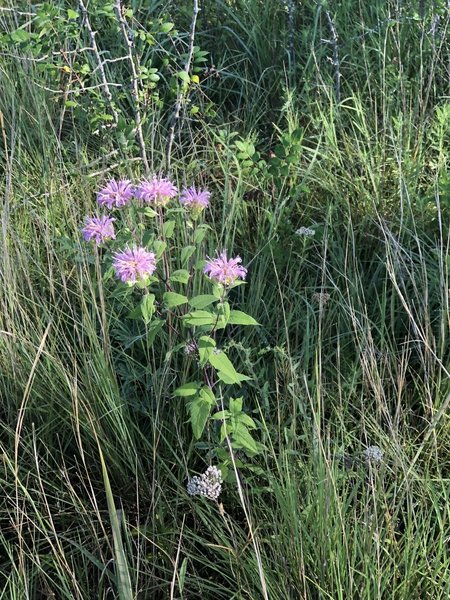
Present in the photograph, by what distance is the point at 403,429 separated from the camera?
153 centimetres

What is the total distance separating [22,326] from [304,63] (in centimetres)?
169

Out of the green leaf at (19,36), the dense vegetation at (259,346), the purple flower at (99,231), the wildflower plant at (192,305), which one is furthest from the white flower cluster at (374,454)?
the green leaf at (19,36)

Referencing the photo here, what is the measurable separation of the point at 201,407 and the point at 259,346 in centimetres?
44

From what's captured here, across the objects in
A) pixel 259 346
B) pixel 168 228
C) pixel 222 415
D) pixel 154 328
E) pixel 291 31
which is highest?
pixel 291 31

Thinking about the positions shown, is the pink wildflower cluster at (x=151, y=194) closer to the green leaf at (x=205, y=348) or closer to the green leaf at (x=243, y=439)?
the green leaf at (x=205, y=348)

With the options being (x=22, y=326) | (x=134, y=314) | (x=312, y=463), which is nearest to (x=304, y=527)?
(x=312, y=463)

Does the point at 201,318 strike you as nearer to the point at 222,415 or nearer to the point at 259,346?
the point at 222,415

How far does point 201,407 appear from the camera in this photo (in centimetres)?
136

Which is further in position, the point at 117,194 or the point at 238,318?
the point at 117,194

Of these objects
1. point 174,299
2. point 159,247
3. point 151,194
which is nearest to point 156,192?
point 151,194

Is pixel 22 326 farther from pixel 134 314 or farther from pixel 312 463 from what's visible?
pixel 312 463

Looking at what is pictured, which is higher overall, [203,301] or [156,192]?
[156,192]

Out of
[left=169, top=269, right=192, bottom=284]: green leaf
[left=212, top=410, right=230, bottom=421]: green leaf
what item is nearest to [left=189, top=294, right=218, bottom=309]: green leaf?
[left=169, top=269, right=192, bottom=284]: green leaf

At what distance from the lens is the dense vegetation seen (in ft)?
4.22
